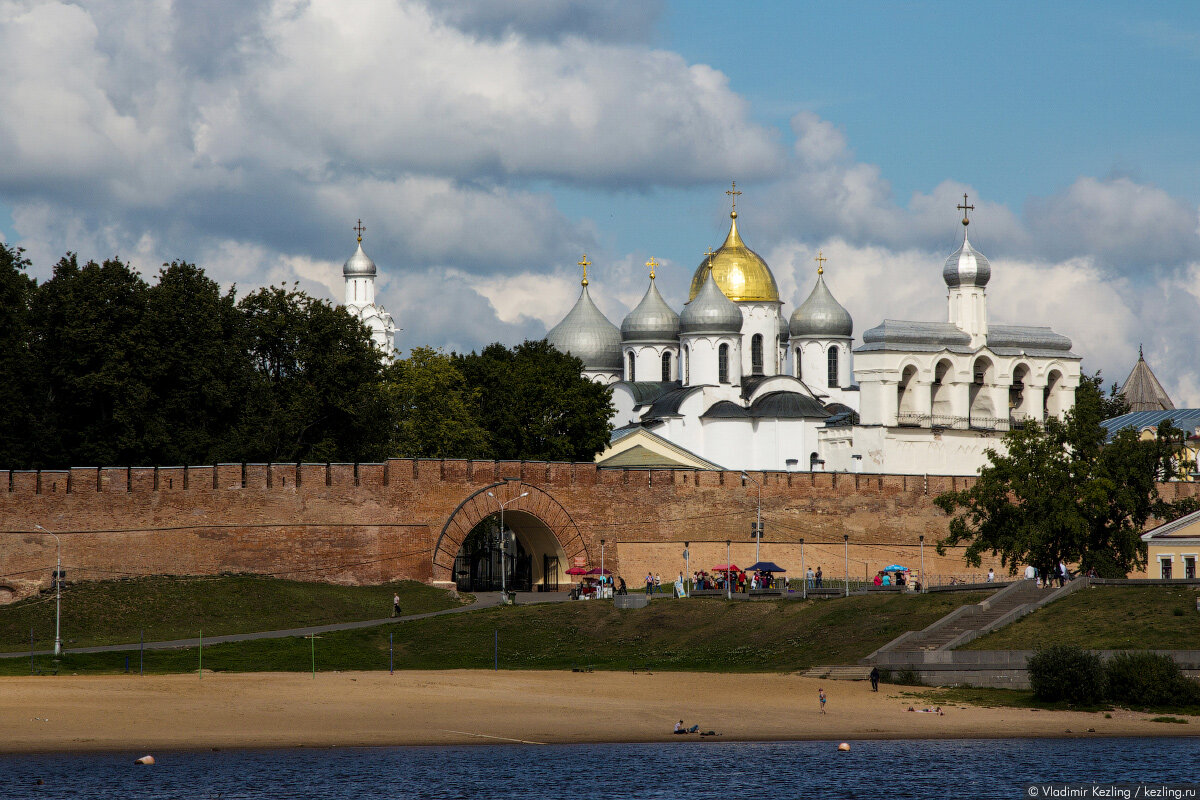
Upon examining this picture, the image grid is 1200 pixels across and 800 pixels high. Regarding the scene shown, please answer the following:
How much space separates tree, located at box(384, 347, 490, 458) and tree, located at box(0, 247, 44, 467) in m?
12.4

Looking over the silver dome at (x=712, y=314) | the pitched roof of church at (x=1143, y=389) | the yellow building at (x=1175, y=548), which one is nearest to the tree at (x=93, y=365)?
the yellow building at (x=1175, y=548)

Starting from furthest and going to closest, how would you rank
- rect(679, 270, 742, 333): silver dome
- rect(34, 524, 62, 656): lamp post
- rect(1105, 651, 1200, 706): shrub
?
rect(679, 270, 742, 333): silver dome
rect(34, 524, 62, 656): lamp post
rect(1105, 651, 1200, 706): shrub

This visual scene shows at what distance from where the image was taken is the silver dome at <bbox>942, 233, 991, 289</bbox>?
73.5m

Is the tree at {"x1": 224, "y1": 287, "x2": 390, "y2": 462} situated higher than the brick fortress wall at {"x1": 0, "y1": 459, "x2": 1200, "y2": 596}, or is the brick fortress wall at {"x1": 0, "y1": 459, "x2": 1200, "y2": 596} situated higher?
the tree at {"x1": 224, "y1": 287, "x2": 390, "y2": 462}

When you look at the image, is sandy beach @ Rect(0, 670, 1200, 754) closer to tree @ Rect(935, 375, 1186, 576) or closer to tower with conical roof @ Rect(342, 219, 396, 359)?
tree @ Rect(935, 375, 1186, 576)

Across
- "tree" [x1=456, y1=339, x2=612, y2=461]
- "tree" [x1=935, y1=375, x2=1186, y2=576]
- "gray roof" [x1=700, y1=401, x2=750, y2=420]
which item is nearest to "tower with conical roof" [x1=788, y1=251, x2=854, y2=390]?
"gray roof" [x1=700, y1=401, x2=750, y2=420]

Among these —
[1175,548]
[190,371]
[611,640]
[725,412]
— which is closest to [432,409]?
[190,371]

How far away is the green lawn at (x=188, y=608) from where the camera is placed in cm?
4438

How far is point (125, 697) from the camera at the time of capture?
34375 mm

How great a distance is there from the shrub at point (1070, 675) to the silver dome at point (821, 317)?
164 ft

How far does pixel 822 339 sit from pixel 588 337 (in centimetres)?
1081

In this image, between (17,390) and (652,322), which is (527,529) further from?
(652,322)

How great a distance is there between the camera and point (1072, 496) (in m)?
45.0

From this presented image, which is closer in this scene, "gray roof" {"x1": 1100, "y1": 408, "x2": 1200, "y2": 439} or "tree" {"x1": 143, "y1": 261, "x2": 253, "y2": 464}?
"tree" {"x1": 143, "y1": 261, "x2": 253, "y2": 464}
